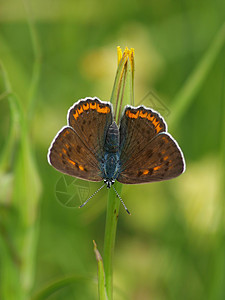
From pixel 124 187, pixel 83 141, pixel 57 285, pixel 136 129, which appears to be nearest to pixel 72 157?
pixel 83 141

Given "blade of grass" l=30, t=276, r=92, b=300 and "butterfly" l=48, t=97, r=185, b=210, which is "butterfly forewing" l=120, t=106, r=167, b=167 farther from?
"blade of grass" l=30, t=276, r=92, b=300

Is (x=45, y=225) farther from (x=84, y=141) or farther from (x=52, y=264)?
(x=84, y=141)

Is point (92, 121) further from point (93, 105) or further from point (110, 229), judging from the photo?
point (110, 229)

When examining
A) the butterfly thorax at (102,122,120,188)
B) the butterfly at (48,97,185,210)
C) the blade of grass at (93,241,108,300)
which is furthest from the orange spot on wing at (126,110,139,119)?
the blade of grass at (93,241,108,300)

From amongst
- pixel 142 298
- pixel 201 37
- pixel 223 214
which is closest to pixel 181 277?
pixel 142 298

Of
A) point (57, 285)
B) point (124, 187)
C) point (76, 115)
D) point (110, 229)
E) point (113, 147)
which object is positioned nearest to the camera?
point (110, 229)

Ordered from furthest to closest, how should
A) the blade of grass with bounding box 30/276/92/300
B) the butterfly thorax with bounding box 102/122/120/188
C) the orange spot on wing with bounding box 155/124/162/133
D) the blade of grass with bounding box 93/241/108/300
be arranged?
the butterfly thorax with bounding box 102/122/120/188 < the orange spot on wing with bounding box 155/124/162/133 < the blade of grass with bounding box 30/276/92/300 < the blade of grass with bounding box 93/241/108/300
